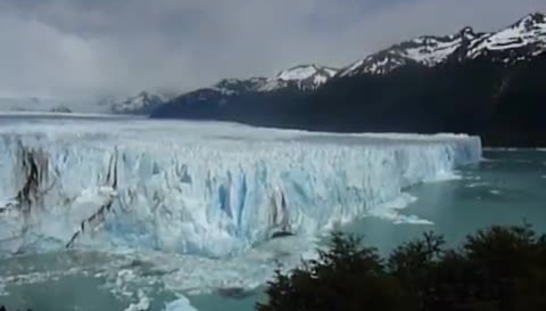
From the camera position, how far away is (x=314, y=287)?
3424mm

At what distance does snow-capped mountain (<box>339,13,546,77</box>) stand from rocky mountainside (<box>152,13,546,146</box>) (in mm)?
67

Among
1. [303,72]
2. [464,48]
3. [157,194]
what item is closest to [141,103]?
[303,72]

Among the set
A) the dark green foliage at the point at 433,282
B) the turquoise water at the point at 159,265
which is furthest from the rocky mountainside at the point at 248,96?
the dark green foliage at the point at 433,282

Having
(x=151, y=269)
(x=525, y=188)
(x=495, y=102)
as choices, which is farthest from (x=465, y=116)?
(x=151, y=269)

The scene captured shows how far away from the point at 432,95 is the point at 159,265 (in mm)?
33861

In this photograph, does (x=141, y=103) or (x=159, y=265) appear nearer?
(x=159, y=265)

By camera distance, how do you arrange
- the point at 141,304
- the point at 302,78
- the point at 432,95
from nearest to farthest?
the point at 141,304 → the point at 432,95 → the point at 302,78

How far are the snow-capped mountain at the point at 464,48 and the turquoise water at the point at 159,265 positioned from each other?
28.1 m

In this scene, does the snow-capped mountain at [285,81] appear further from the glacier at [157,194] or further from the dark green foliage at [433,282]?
the dark green foliage at [433,282]

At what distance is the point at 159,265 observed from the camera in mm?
7699

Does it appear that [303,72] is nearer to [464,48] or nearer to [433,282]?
[464,48]

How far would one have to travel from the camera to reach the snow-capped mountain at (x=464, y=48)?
135ft

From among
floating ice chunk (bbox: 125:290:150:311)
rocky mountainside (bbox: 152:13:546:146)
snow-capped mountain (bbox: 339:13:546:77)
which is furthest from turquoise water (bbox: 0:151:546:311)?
snow-capped mountain (bbox: 339:13:546:77)

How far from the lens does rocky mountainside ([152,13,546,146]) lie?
34594mm
